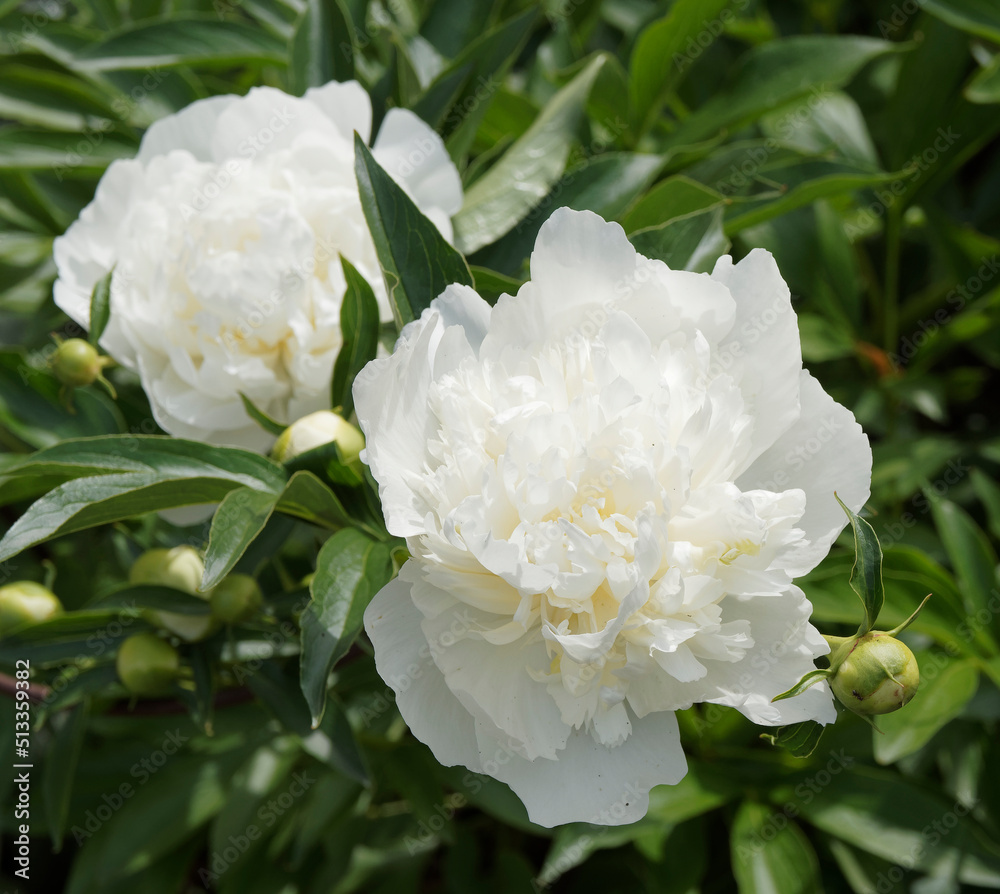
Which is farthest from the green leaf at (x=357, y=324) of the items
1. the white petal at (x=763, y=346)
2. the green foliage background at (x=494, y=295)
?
the white petal at (x=763, y=346)

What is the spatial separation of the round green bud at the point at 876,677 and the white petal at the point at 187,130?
843 millimetres

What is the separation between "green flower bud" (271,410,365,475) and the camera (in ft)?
2.80

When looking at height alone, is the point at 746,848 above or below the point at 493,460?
below

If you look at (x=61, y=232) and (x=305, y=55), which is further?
(x=61, y=232)

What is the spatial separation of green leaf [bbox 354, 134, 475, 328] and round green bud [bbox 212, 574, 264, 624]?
13.8 inches

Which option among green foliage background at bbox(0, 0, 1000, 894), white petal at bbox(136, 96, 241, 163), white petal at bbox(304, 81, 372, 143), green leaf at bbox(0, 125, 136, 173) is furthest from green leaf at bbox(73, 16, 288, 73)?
white petal at bbox(304, 81, 372, 143)

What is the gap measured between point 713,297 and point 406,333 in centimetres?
24

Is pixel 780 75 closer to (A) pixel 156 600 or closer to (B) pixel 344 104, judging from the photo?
(B) pixel 344 104

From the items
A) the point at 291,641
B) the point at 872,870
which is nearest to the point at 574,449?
the point at 291,641

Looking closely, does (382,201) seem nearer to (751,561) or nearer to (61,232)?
(751,561)

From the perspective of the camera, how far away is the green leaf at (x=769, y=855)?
1.17 meters

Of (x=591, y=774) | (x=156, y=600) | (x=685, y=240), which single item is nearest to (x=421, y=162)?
(x=685, y=240)

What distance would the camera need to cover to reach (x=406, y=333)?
2.38ft

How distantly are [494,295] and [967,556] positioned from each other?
773mm
